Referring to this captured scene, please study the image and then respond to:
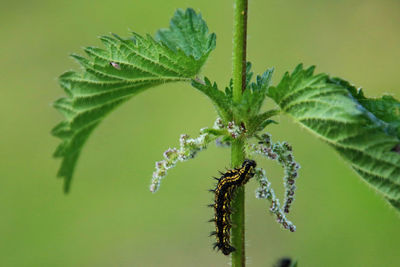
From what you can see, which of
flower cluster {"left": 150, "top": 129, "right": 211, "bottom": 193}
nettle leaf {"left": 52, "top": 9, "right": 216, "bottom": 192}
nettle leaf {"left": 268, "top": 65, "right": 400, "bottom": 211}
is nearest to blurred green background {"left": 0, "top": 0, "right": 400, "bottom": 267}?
nettle leaf {"left": 52, "top": 9, "right": 216, "bottom": 192}

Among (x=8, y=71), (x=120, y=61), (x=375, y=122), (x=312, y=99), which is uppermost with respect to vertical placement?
(x=8, y=71)

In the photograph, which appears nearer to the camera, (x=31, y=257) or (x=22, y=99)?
(x=31, y=257)

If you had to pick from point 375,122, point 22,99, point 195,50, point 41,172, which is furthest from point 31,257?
point 375,122

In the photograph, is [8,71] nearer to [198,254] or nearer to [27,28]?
[27,28]

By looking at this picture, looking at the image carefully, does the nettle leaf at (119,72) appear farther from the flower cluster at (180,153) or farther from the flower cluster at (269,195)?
the flower cluster at (269,195)

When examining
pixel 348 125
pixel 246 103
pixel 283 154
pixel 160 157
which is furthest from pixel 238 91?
pixel 160 157

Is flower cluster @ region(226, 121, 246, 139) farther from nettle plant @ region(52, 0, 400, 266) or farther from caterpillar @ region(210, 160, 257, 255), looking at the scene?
caterpillar @ region(210, 160, 257, 255)
